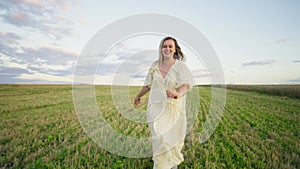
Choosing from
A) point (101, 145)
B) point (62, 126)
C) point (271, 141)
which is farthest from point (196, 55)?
point (62, 126)

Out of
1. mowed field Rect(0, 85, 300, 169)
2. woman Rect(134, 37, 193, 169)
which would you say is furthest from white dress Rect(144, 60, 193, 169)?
mowed field Rect(0, 85, 300, 169)

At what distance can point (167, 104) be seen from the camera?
11.9 ft

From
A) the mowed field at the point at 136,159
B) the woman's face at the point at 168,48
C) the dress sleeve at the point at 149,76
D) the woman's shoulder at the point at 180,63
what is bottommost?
the mowed field at the point at 136,159

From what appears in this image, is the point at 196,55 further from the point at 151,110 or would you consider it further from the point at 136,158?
the point at 136,158

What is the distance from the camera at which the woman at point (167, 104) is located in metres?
3.61

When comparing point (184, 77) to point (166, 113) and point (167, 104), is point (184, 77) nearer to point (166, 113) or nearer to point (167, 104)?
point (167, 104)

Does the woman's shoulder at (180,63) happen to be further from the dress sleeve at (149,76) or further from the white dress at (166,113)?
the dress sleeve at (149,76)

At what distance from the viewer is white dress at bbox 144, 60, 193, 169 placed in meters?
3.61

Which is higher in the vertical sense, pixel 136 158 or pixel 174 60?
pixel 174 60

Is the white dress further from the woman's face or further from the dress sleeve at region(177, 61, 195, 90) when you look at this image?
the woman's face

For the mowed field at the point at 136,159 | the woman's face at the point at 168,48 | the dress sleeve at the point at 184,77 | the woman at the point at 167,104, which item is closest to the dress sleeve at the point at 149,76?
the woman at the point at 167,104

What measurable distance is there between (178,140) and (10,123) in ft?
23.1

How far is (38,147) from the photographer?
17.7 ft

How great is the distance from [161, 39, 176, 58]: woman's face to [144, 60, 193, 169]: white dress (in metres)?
0.17
